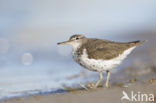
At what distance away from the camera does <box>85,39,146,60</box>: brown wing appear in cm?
811

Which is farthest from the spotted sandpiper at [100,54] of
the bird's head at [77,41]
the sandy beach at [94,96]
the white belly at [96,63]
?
the sandy beach at [94,96]

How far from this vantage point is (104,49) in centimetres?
821

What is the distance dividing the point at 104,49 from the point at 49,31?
9.31 metres

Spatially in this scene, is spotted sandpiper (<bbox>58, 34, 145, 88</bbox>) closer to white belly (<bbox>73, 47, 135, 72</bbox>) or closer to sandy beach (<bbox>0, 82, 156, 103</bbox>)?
white belly (<bbox>73, 47, 135, 72</bbox>)

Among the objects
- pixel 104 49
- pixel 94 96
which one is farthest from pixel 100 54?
pixel 94 96

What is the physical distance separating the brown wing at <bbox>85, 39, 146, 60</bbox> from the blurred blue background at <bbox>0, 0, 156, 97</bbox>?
161 centimetres

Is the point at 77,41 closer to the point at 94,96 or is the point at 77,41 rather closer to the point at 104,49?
the point at 104,49

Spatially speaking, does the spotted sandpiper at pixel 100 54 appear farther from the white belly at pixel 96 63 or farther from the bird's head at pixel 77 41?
the bird's head at pixel 77 41

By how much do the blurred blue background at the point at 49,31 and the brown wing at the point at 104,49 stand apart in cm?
161

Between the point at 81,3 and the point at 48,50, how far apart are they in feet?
24.4

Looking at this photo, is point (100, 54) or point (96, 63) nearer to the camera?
point (96, 63)

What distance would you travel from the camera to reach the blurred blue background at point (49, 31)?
34.9 feet

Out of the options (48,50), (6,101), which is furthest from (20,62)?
(6,101)

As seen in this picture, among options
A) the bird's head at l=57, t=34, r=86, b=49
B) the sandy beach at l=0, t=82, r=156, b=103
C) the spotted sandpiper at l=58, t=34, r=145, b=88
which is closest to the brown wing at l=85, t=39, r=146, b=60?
the spotted sandpiper at l=58, t=34, r=145, b=88
